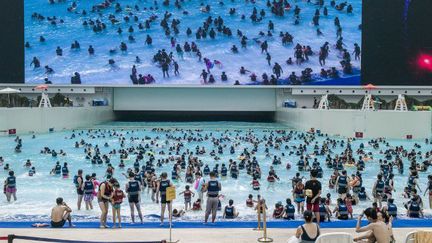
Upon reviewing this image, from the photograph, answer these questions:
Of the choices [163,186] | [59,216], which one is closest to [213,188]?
[163,186]

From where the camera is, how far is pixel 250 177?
25.5 metres

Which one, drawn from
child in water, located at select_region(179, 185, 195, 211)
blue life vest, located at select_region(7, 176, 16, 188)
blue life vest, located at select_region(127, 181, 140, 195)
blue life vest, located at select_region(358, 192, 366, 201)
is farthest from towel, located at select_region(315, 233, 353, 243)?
blue life vest, located at select_region(7, 176, 16, 188)

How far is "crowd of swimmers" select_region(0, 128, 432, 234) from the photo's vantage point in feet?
43.4

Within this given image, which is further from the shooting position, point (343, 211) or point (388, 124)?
point (388, 124)

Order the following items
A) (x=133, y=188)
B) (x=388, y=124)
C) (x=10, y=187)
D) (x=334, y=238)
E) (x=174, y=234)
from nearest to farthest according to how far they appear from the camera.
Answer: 1. (x=334, y=238)
2. (x=174, y=234)
3. (x=133, y=188)
4. (x=10, y=187)
5. (x=388, y=124)

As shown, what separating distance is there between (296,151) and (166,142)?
409 inches

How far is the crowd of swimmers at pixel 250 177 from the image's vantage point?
1323 centimetres

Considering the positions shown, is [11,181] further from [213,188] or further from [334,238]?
[334,238]

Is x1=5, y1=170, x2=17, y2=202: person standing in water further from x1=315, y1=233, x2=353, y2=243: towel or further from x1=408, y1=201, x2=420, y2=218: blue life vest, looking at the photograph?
x1=315, y1=233, x2=353, y2=243: towel

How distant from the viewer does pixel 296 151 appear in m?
35.4

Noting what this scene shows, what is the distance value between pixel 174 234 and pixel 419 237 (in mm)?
4860

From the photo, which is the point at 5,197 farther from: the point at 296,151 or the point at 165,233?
the point at 296,151

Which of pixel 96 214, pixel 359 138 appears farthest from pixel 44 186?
pixel 359 138

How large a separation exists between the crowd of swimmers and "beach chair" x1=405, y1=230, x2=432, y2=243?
1552mm
